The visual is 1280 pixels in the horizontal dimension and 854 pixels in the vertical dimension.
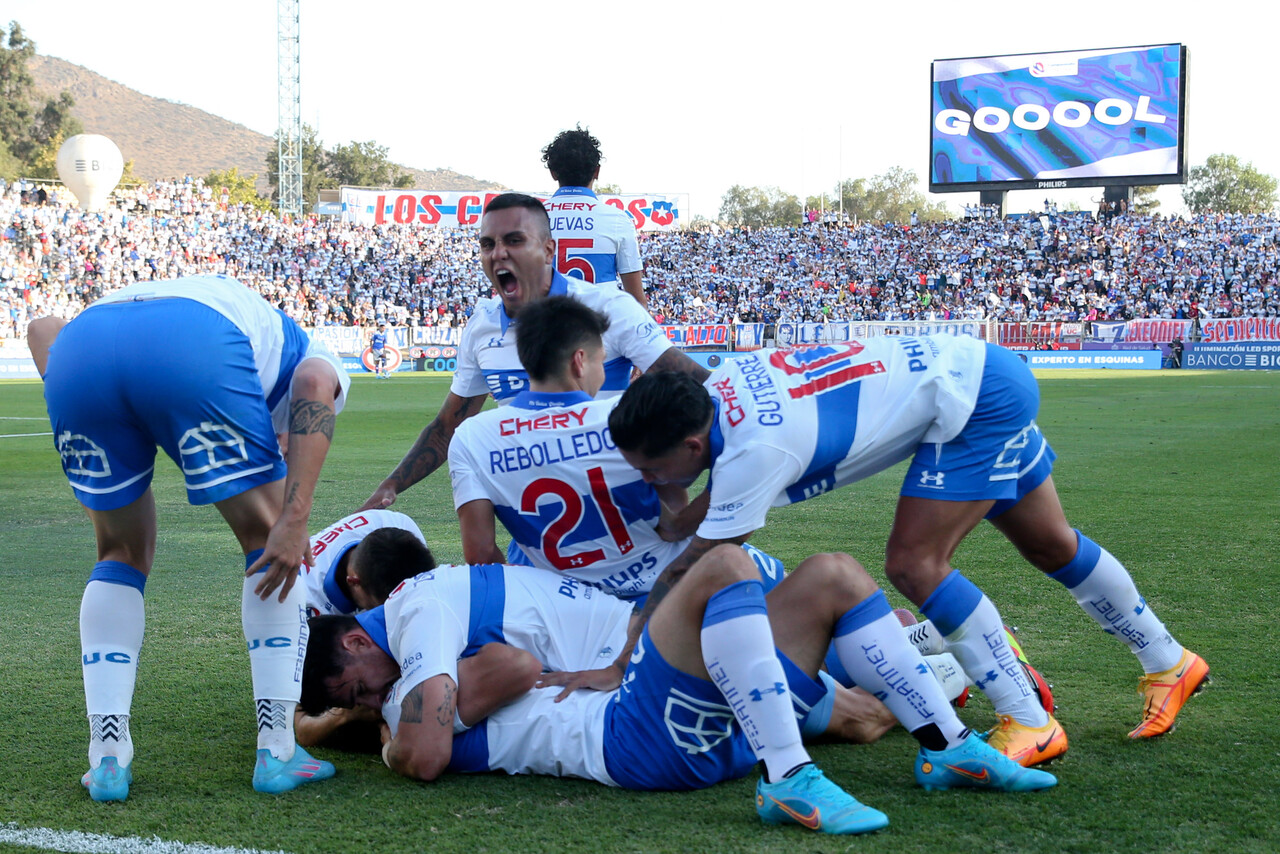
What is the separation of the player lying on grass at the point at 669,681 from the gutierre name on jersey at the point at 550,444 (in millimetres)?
343

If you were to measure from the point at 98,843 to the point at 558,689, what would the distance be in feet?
4.01

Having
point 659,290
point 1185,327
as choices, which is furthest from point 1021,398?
point 659,290

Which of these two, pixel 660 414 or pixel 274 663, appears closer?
pixel 660 414

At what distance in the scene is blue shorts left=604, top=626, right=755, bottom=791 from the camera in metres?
2.92

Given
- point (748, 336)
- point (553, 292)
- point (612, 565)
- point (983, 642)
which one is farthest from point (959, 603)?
point (748, 336)

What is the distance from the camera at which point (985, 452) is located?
3250 mm

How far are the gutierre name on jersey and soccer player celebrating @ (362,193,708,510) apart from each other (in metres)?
0.92

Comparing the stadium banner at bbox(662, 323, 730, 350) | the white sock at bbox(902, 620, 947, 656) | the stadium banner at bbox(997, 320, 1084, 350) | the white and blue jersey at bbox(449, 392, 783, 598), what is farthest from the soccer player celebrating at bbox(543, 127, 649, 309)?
the stadium banner at bbox(662, 323, 730, 350)

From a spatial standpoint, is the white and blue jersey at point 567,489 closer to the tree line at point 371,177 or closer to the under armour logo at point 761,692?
the under armour logo at point 761,692

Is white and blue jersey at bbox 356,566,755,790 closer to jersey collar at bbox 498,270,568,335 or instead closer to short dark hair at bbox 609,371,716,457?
short dark hair at bbox 609,371,716,457

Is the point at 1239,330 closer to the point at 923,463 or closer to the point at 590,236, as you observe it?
the point at 590,236

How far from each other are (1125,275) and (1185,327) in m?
5.71

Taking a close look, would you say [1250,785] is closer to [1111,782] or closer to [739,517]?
[1111,782]

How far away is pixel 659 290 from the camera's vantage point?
46.4 m
